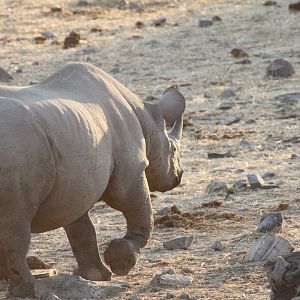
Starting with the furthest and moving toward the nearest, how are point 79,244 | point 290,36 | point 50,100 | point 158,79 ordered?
point 290,36 < point 158,79 < point 79,244 < point 50,100

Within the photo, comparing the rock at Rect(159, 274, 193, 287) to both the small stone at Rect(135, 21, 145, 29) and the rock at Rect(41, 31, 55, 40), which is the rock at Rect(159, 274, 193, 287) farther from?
the small stone at Rect(135, 21, 145, 29)

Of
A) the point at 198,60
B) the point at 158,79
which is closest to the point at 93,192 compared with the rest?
the point at 158,79

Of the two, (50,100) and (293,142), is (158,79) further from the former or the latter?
(50,100)

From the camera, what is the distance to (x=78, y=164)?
263 inches

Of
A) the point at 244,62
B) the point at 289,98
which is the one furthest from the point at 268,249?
the point at 244,62

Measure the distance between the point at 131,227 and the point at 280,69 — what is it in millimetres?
7833

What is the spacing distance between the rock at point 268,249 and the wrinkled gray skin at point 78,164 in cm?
64

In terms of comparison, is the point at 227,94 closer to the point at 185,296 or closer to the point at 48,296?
the point at 185,296

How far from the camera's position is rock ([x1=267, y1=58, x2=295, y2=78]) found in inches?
597

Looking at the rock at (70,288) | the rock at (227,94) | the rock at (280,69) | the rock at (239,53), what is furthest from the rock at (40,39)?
the rock at (70,288)

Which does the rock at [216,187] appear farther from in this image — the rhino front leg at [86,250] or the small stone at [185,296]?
the small stone at [185,296]

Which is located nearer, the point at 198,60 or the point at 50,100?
the point at 50,100

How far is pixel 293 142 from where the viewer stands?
11.9 m

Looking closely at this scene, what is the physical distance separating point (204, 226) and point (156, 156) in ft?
2.74
